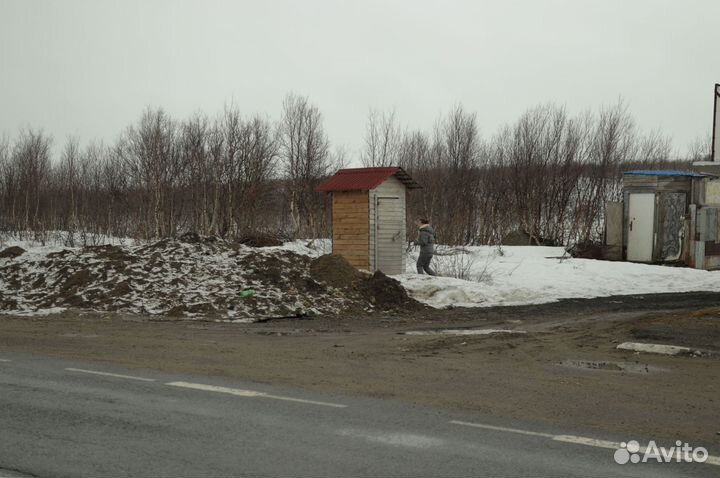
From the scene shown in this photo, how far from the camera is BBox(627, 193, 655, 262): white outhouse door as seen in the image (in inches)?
1163

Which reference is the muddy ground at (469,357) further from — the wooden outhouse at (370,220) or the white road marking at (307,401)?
the wooden outhouse at (370,220)

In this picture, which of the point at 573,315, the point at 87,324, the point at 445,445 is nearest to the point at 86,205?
the point at 87,324

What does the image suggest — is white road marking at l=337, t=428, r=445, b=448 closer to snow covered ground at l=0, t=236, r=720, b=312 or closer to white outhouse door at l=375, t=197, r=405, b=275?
snow covered ground at l=0, t=236, r=720, b=312

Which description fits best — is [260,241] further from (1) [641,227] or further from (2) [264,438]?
(2) [264,438]

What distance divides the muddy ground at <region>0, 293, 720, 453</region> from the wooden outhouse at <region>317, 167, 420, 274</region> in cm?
590

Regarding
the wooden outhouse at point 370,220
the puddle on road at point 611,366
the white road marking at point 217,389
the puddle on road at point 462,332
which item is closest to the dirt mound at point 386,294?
the wooden outhouse at point 370,220

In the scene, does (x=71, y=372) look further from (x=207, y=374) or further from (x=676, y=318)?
(x=676, y=318)

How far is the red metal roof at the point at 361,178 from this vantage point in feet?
77.0

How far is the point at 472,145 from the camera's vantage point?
4491 centimetres

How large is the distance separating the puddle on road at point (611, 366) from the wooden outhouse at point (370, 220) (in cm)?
1322

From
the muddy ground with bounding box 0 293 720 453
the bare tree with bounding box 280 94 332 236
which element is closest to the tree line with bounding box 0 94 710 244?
the bare tree with bounding box 280 94 332 236

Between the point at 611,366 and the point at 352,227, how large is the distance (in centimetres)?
1433

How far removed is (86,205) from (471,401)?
165ft

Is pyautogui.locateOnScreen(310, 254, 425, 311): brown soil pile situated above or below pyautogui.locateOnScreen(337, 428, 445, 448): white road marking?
below
